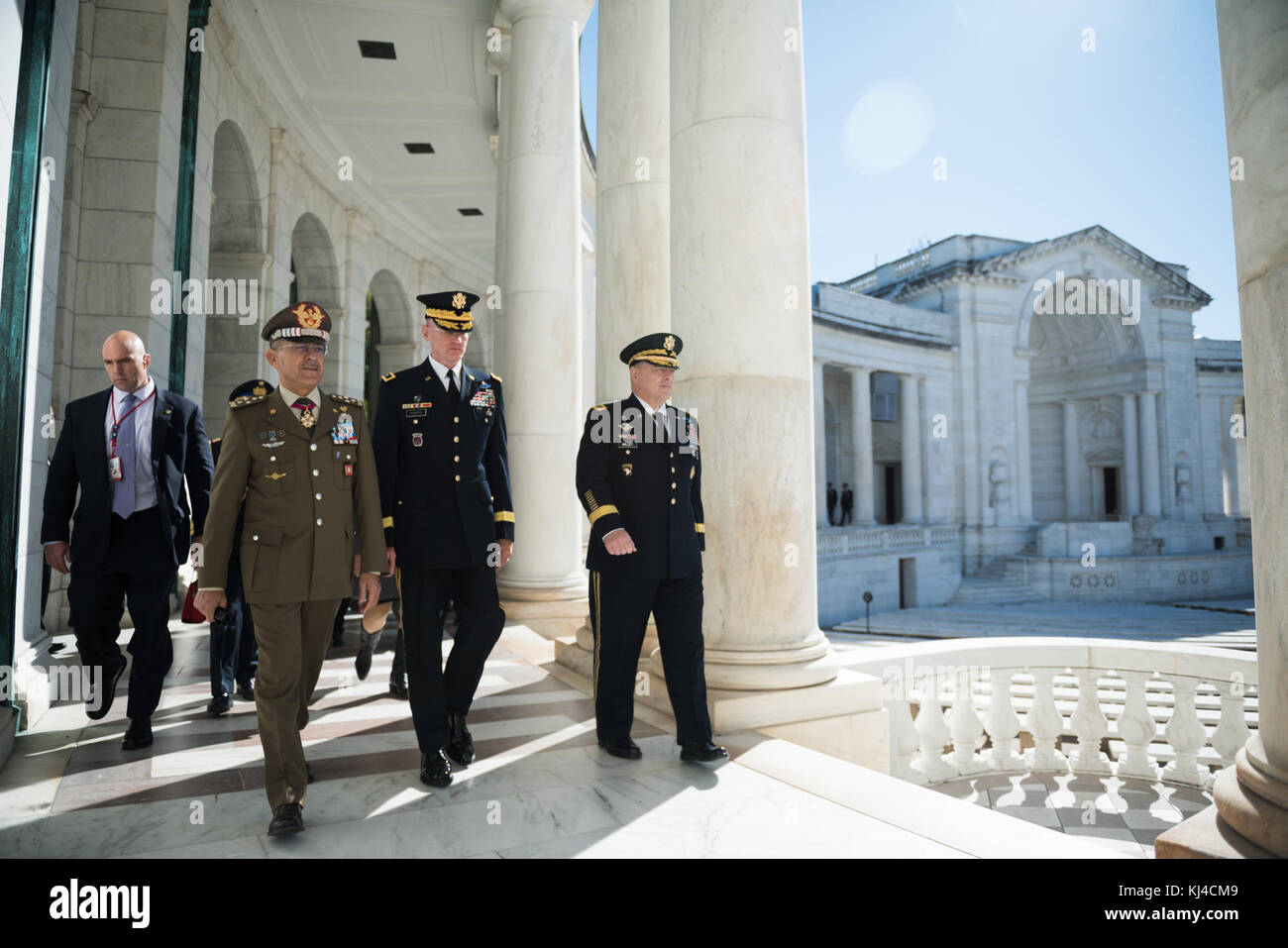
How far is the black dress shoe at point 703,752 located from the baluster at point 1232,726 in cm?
798

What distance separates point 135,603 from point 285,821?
369cm

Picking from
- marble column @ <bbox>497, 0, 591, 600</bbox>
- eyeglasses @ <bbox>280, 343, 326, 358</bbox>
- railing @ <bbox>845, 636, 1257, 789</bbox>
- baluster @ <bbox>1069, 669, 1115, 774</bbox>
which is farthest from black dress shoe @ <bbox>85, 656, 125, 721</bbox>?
baluster @ <bbox>1069, 669, 1115, 774</bbox>

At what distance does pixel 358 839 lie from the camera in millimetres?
5340

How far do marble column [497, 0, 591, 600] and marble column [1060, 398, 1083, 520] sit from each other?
72723 millimetres

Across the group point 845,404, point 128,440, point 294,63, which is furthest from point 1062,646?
point 845,404

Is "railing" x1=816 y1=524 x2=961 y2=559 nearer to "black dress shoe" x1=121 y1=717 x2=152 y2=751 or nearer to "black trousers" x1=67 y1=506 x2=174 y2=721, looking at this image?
"black trousers" x1=67 y1=506 x2=174 y2=721

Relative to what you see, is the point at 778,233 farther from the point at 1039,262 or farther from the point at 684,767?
the point at 1039,262

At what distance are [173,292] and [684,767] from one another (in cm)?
1446

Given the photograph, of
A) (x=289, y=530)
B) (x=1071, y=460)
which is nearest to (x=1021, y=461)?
(x=1071, y=460)

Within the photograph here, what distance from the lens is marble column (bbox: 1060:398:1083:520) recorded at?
76.2 meters

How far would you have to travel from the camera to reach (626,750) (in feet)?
23.7

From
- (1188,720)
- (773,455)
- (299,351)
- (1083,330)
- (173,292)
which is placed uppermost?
(1083,330)

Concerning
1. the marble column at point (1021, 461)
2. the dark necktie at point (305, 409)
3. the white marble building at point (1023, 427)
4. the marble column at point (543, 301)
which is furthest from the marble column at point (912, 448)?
the dark necktie at point (305, 409)

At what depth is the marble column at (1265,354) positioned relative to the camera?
15.3 feet
